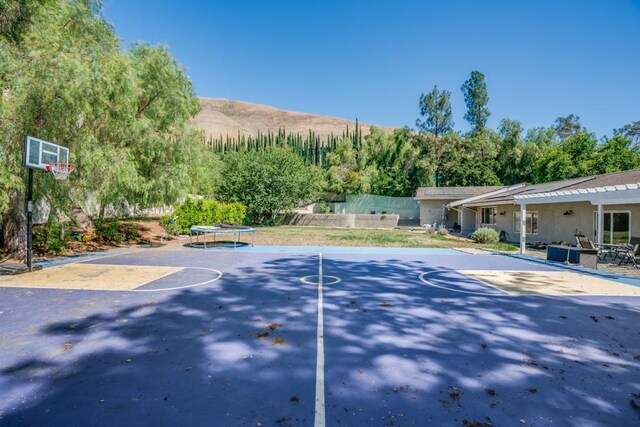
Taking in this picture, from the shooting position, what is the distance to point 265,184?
105 feet

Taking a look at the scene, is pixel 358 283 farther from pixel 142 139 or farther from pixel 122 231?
pixel 122 231

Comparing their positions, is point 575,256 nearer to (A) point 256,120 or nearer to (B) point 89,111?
(B) point 89,111

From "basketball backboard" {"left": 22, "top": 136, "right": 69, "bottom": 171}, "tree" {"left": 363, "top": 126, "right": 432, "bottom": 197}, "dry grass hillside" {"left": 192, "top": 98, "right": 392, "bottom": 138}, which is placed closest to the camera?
"basketball backboard" {"left": 22, "top": 136, "right": 69, "bottom": 171}

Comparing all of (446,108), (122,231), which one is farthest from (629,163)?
(122,231)

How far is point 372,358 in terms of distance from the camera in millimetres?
4035

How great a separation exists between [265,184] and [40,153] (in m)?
23.1

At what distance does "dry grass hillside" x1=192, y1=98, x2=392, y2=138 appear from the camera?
5059 inches

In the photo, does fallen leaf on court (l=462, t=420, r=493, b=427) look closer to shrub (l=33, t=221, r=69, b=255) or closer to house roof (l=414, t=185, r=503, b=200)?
shrub (l=33, t=221, r=69, b=255)

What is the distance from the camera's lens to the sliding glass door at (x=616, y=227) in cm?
1437

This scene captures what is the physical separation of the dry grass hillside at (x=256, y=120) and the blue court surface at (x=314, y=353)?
4632 inches

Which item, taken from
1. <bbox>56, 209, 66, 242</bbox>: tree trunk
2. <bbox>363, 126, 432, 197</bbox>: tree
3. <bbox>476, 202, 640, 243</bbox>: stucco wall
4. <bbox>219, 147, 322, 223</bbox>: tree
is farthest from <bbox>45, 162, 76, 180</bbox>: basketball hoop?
<bbox>363, 126, 432, 197</bbox>: tree

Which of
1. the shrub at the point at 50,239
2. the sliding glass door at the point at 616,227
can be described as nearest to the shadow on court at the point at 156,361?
the shrub at the point at 50,239

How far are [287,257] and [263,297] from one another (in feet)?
20.1

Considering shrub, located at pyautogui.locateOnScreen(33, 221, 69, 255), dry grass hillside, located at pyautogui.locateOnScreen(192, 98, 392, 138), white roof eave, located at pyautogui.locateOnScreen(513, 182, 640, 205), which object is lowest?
shrub, located at pyautogui.locateOnScreen(33, 221, 69, 255)
